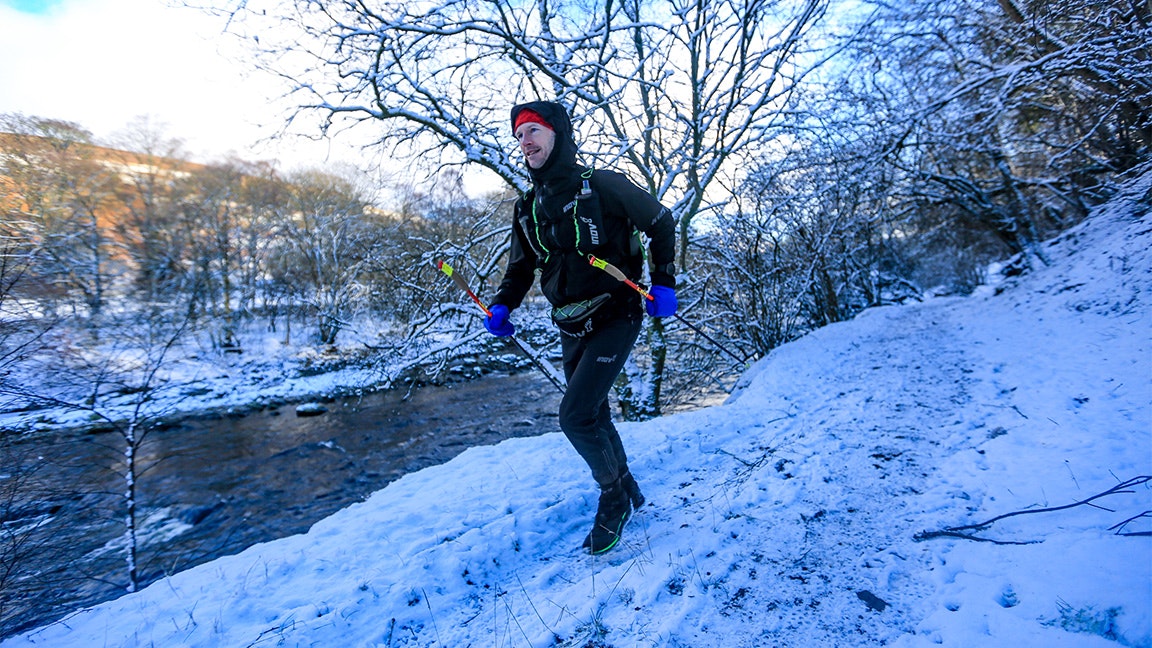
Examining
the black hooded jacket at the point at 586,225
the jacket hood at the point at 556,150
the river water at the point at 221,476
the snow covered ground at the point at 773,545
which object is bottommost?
the river water at the point at 221,476

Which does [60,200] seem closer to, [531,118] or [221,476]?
[531,118]

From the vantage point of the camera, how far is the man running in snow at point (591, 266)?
116 inches

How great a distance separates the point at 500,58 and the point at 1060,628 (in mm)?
9518

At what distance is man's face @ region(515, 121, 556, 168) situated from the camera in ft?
9.55

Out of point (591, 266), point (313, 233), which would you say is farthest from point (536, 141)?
point (313, 233)

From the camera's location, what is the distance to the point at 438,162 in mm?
8914

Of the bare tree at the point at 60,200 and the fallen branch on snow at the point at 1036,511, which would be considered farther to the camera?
the bare tree at the point at 60,200

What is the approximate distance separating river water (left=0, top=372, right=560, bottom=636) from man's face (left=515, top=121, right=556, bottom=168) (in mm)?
5494

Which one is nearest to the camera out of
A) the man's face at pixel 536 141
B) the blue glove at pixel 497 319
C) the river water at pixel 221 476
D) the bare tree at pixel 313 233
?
the man's face at pixel 536 141

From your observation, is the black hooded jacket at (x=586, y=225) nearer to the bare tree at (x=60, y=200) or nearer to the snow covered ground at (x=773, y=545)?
the snow covered ground at (x=773, y=545)

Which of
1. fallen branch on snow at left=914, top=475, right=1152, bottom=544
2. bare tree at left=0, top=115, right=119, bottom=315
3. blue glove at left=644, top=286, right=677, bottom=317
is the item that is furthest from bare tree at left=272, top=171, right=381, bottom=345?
fallen branch on snow at left=914, top=475, right=1152, bottom=544

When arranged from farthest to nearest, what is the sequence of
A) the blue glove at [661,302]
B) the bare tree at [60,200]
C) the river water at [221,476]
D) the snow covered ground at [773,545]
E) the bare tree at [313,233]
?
the bare tree at [313,233] < the river water at [221,476] < the bare tree at [60,200] < the blue glove at [661,302] < the snow covered ground at [773,545]

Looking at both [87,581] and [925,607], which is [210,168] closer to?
[87,581]

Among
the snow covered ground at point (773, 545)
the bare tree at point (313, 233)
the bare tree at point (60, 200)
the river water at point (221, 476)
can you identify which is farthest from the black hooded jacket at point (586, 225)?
the bare tree at point (313, 233)
